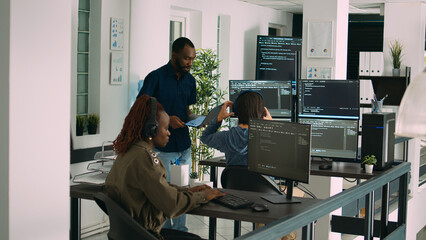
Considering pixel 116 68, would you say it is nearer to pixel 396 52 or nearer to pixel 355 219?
pixel 355 219

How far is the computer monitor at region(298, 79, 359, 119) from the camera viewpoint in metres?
4.91

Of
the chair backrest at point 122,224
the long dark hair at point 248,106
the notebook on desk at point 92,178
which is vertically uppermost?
the long dark hair at point 248,106

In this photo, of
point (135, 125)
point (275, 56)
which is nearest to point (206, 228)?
point (135, 125)

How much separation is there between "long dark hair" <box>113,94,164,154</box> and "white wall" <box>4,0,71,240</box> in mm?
393

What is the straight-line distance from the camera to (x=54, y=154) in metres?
3.31

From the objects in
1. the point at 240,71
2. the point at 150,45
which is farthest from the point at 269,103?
the point at 240,71

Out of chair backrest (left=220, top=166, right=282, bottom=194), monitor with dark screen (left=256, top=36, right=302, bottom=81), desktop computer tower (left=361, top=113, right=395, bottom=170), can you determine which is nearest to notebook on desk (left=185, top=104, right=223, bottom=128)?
chair backrest (left=220, top=166, right=282, bottom=194)

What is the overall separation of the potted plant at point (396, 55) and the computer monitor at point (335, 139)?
367 centimetres

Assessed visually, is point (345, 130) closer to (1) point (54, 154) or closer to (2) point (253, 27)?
(1) point (54, 154)

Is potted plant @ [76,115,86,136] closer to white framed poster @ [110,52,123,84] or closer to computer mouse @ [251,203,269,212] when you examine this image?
white framed poster @ [110,52,123,84]

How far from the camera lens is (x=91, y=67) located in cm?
614

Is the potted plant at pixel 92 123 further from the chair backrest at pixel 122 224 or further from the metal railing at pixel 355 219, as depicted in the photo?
the chair backrest at pixel 122 224

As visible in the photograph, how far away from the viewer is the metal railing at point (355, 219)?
7.04ft

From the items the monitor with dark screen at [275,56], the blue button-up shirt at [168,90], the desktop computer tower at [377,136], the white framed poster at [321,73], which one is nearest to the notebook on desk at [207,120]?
the blue button-up shirt at [168,90]
